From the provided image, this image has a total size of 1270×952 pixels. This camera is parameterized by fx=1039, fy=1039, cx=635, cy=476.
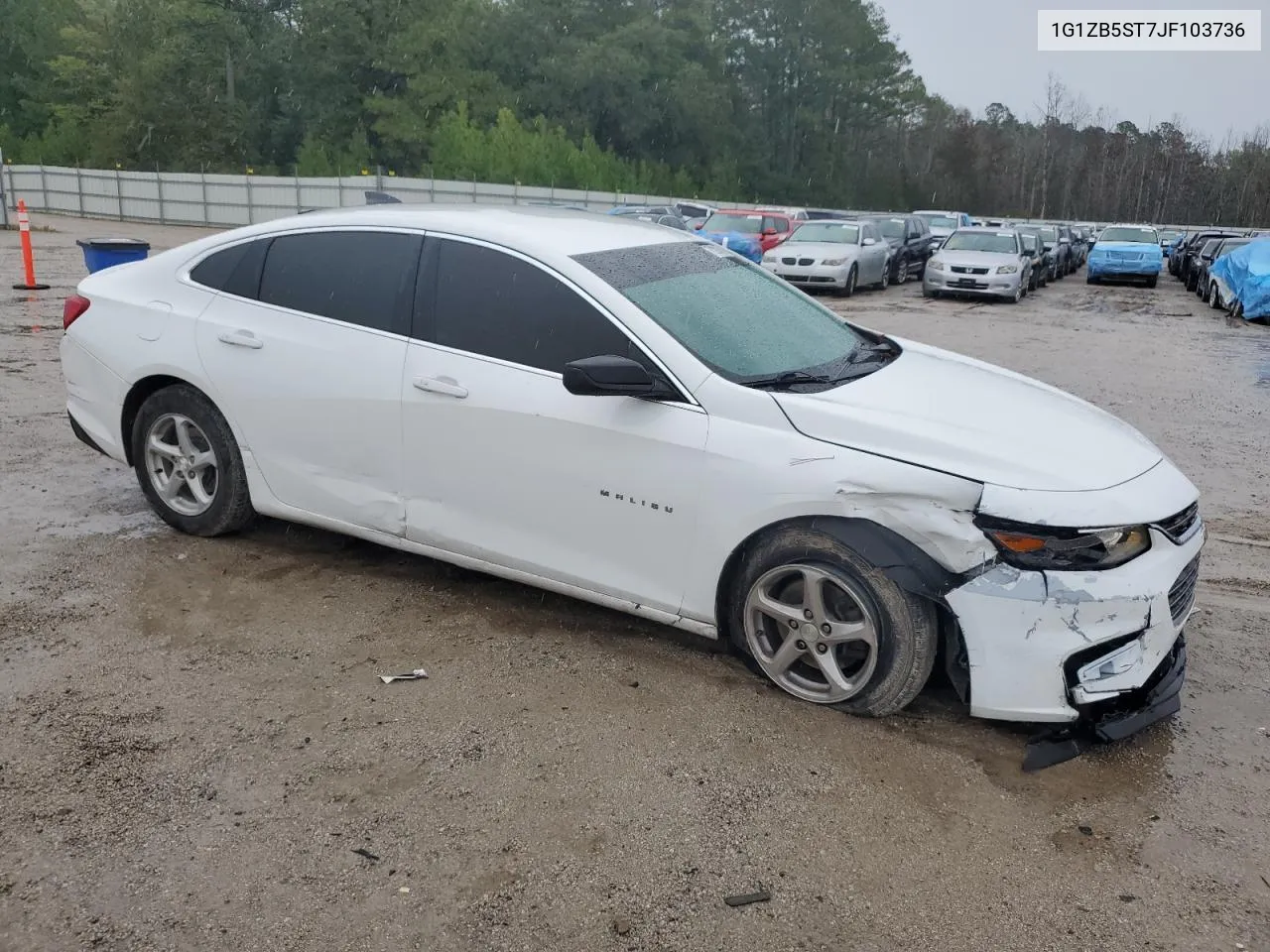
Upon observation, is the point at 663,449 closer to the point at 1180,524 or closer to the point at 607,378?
the point at 607,378

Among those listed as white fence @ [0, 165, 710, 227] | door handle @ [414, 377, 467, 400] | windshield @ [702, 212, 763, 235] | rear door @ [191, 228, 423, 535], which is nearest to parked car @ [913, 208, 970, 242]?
white fence @ [0, 165, 710, 227]

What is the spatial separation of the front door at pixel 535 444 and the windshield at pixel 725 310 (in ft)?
0.74

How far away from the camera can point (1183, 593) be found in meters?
3.56

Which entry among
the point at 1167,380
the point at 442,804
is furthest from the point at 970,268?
the point at 442,804

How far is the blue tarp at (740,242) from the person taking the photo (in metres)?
22.4

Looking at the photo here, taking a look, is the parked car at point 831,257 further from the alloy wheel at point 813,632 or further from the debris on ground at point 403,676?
the debris on ground at point 403,676

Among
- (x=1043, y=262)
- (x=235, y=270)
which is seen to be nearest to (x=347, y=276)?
(x=235, y=270)

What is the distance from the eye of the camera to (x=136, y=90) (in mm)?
53938

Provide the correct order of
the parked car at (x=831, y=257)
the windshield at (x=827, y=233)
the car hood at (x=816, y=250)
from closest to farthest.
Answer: the parked car at (x=831, y=257) < the car hood at (x=816, y=250) < the windshield at (x=827, y=233)

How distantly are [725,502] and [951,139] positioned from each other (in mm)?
80917

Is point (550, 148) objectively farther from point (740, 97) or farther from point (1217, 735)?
point (1217, 735)

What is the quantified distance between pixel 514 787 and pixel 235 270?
9.64 ft

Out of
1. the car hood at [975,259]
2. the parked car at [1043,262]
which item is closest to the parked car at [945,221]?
the parked car at [1043,262]

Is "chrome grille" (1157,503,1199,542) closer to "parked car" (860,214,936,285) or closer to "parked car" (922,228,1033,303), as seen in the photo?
"parked car" (922,228,1033,303)
